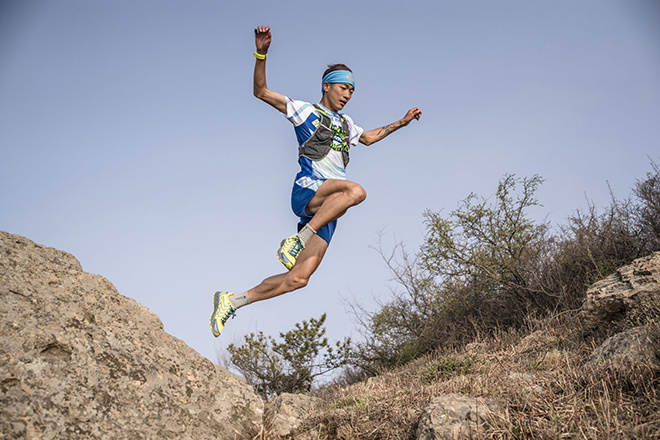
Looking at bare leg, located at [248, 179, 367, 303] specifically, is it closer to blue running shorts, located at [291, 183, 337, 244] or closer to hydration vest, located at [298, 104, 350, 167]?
blue running shorts, located at [291, 183, 337, 244]

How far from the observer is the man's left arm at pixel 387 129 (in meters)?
5.01

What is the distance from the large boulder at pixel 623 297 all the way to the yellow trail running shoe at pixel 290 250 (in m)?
2.83

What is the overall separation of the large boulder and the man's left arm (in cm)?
244

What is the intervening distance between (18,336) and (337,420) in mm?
1822

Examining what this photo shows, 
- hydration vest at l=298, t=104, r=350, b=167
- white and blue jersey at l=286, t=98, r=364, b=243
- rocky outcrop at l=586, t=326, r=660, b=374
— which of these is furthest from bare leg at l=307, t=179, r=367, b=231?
rocky outcrop at l=586, t=326, r=660, b=374

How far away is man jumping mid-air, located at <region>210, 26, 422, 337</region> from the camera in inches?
155

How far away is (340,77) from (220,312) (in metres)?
2.35

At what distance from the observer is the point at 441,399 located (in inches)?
112

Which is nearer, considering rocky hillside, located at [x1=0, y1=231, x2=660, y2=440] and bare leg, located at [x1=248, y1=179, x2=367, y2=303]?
rocky hillside, located at [x1=0, y1=231, x2=660, y2=440]

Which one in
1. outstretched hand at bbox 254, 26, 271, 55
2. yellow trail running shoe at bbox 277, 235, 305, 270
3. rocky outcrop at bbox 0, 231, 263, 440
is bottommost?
rocky outcrop at bbox 0, 231, 263, 440

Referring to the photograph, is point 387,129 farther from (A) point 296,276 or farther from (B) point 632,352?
(B) point 632,352

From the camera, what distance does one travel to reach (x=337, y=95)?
4.52 meters

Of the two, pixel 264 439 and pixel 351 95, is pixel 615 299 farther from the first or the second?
pixel 264 439

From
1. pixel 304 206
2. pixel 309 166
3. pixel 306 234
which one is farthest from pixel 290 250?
pixel 309 166
